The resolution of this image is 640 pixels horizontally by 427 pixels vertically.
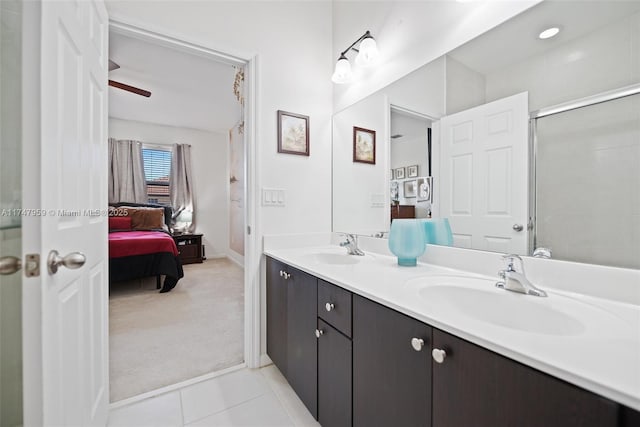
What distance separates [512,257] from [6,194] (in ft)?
5.41

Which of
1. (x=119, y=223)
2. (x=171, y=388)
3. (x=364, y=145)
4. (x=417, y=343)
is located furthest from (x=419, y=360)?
(x=119, y=223)

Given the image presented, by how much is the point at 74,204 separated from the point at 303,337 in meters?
1.10

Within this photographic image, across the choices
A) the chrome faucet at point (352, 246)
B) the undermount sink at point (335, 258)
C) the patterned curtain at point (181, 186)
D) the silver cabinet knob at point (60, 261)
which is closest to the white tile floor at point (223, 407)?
the undermount sink at point (335, 258)

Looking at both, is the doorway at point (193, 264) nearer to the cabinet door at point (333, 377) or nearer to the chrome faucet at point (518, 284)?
the cabinet door at point (333, 377)

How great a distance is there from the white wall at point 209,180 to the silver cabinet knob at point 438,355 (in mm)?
5481

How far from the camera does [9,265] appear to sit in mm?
710

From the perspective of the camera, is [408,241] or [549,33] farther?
[408,241]

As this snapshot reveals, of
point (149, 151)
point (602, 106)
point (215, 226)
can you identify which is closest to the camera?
point (602, 106)

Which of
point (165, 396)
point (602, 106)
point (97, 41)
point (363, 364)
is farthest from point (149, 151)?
point (602, 106)

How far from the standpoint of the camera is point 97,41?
4.18ft

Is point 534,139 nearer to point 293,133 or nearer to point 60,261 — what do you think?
point 293,133

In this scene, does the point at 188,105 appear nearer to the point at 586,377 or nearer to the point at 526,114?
the point at 526,114

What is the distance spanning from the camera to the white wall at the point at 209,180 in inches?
214

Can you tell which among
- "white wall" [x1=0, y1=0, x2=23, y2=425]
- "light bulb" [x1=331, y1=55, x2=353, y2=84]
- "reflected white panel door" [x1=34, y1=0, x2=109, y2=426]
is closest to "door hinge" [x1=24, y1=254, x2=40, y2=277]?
"reflected white panel door" [x1=34, y1=0, x2=109, y2=426]
